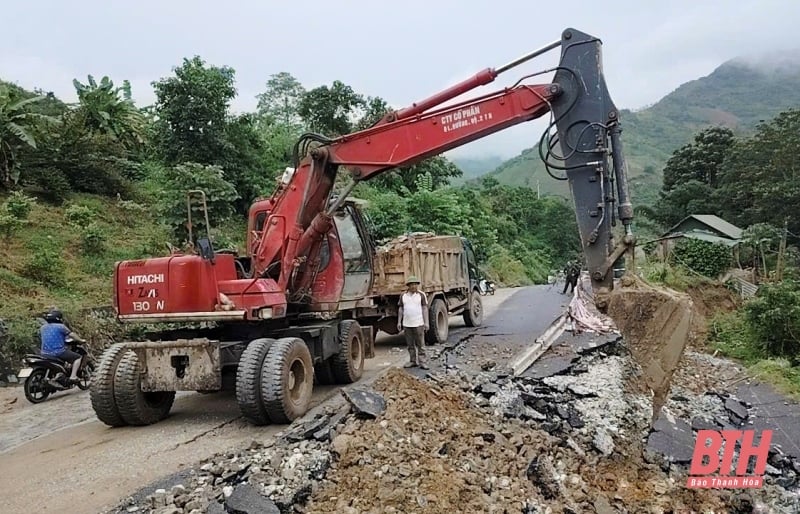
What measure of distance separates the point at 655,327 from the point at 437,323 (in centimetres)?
714

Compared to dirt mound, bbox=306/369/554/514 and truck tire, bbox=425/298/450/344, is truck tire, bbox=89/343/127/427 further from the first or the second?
truck tire, bbox=425/298/450/344

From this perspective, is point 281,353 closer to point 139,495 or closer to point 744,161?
point 139,495

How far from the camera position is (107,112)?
67.3ft

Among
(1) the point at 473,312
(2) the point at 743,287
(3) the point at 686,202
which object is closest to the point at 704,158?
(3) the point at 686,202

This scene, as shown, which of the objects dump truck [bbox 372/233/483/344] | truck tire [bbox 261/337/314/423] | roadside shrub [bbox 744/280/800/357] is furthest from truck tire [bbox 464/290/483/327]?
truck tire [bbox 261/337/314/423]

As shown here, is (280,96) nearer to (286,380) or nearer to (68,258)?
(68,258)

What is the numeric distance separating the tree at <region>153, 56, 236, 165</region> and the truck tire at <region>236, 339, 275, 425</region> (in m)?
15.3

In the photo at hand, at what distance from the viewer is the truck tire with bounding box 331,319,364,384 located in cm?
877

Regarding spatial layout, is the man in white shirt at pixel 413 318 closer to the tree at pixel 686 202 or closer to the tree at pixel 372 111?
the tree at pixel 372 111

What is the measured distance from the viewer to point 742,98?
138m

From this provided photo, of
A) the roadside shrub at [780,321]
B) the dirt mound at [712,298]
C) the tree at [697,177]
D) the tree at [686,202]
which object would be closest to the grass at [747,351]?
the roadside shrub at [780,321]

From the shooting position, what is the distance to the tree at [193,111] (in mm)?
19938

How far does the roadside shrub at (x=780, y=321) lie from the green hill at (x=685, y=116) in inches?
2056

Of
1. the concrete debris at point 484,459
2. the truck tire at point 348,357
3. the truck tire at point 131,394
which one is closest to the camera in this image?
the concrete debris at point 484,459
